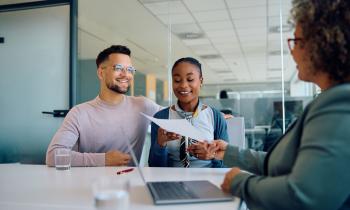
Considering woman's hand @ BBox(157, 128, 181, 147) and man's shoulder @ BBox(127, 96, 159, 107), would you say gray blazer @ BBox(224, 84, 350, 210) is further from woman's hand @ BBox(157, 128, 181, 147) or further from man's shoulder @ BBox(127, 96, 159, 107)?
man's shoulder @ BBox(127, 96, 159, 107)

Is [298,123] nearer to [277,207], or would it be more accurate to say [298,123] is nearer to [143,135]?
[277,207]

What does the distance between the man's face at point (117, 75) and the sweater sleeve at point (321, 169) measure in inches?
55.3

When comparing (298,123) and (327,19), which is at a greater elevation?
(327,19)

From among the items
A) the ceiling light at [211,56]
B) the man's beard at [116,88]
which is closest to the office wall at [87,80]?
the man's beard at [116,88]

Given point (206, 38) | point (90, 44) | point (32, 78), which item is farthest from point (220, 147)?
point (206, 38)

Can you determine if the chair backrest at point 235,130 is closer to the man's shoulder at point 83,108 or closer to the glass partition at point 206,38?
the man's shoulder at point 83,108

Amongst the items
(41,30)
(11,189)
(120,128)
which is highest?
(41,30)

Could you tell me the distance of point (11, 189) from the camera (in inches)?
43.2

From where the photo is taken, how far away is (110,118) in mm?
1927

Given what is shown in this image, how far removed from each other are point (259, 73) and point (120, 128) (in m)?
10.3

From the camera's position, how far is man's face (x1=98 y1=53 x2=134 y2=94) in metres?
1.98

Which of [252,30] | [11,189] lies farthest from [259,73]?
[11,189]

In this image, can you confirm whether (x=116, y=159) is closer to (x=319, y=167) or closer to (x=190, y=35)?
(x=319, y=167)

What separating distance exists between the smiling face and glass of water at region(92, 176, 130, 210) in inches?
43.1
